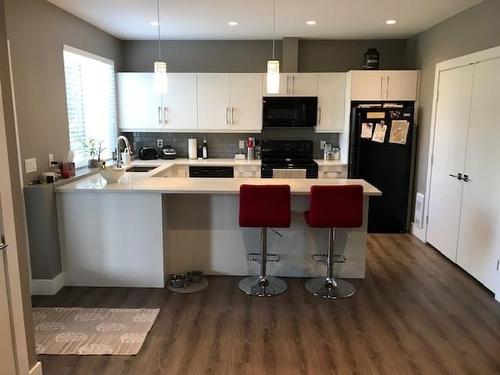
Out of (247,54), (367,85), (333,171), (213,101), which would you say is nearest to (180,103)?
(213,101)

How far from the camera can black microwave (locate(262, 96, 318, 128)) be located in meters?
5.42

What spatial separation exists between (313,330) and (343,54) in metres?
4.13

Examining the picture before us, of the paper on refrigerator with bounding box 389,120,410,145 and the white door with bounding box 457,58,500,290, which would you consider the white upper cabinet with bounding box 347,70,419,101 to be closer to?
the paper on refrigerator with bounding box 389,120,410,145

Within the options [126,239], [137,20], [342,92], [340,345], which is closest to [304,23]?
[342,92]

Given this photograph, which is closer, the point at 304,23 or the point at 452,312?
the point at 452,312

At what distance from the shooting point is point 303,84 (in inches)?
213

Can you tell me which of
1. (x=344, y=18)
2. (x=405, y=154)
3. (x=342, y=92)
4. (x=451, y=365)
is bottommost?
(x=451, y=365)

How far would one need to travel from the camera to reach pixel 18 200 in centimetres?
203

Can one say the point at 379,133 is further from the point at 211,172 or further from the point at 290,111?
the point at 211,172

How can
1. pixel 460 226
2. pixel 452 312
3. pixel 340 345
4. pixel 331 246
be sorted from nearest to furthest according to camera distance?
pixel 340 345 → pixel 452 312 → pixel 331 246 → pixel 460 226

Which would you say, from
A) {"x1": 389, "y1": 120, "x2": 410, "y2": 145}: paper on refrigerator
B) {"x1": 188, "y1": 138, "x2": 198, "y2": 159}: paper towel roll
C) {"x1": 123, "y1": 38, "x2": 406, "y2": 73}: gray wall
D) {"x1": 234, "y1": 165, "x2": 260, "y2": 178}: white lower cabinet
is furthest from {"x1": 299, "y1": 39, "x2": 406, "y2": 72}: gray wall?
{"x1": 188, "y1": 138, "x2": 198, "y2": 159}: paper towel roll

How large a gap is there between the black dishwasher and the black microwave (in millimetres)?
846

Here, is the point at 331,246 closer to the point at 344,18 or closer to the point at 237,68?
the point at 344,18

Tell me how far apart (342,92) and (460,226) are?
231cm
